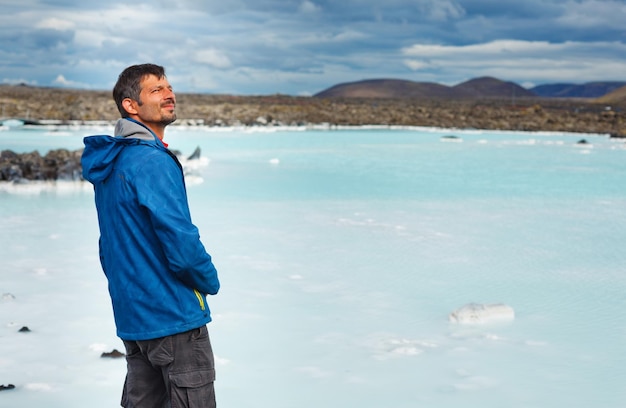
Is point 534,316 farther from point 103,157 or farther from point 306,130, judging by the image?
point 306,130

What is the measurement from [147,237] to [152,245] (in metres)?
0.02

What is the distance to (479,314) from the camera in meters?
4.04

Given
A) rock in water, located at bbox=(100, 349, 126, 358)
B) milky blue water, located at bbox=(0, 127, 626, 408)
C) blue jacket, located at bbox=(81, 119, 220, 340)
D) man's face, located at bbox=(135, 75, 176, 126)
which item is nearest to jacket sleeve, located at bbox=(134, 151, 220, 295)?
blue jacket, located at bbox=(81, 119, 220, 340)

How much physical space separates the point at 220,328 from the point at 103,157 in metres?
2.22

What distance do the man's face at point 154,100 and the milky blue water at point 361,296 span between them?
1.46 m

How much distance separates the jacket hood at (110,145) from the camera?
5.51 ft

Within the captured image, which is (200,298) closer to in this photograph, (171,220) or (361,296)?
(171,220)

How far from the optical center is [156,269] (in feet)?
5.50

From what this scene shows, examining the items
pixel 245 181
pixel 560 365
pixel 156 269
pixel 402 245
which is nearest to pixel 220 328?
pixel 560 365

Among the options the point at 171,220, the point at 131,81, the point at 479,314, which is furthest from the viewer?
the point at 479,314

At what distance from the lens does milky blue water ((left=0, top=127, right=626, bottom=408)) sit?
310cm

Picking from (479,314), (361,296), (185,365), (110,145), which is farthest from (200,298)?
(361,296)

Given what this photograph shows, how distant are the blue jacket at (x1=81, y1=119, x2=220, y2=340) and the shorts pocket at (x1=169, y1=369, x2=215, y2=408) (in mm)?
110

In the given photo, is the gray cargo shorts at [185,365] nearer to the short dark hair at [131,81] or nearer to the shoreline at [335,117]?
the short dark hair at [131,81]
